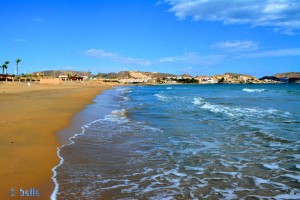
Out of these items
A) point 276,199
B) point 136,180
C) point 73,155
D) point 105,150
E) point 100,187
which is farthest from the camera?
point 105,150

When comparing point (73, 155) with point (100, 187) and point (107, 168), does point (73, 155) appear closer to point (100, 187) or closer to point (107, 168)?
point (107, 168)

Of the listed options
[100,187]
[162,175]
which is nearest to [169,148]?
[162,175]

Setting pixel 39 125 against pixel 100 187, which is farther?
pixel 39 125

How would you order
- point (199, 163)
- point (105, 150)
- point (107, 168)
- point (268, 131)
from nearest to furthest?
point (107, 168) → point (199, 163) → point (105, 150) → point (268, 131)

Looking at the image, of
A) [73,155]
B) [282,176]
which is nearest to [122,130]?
[73,155]

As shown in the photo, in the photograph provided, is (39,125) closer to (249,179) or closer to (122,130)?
(122,130)

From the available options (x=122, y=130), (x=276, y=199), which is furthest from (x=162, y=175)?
(x=122, y=130)

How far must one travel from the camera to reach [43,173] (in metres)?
5.86

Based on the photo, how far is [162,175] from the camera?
604 centimetres

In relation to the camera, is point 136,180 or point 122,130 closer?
point 136,180

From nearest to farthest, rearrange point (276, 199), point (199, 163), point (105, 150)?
1. point (276, 199)
2. point (199, 163)
3. point (105, 150)

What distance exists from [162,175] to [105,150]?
8.62 feet

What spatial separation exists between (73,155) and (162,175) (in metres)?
2.61

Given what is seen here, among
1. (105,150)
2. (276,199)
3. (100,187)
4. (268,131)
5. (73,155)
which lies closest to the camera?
(276,199)
